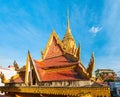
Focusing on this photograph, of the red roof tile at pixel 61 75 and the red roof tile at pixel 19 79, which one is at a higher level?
the red roof tile at pixel 61 75

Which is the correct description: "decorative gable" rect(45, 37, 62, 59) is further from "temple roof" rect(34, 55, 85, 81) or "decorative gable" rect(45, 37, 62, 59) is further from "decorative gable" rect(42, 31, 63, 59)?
"temple roof" rect(34, 55, 85, 81)

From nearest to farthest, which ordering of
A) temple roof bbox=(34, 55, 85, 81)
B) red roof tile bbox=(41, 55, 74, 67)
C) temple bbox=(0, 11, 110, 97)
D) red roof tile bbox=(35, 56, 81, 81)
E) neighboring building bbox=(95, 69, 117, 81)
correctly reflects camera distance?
temple bbox=(0, 11, 110, 97) → red roof tile bbox=(35, 56, 81, 81) → temple roof bbox=(34, 55, 85, 81) → red roof tile bbox=(41, 55, 74, 67) → neighboring building bbox=(95, 69, 117, 81)

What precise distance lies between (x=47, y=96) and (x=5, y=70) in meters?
21.0

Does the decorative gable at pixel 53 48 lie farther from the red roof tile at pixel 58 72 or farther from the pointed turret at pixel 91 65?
the pointed turret at pixel 91 65

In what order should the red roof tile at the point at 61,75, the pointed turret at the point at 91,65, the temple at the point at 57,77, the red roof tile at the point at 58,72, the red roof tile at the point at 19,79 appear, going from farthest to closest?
the red roof tile at the point at 19,79
the red roof tile at the point at 58,72
the red roof tile at the point at 61,75
the pointed turret at the point at 91,65
the temple at the point at 57,77

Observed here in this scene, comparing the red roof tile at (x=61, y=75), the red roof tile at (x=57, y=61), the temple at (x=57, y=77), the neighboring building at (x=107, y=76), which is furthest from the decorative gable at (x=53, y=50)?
A: the neighboring building at (x=107, y=76)

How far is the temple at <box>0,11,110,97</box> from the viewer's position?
750 cm

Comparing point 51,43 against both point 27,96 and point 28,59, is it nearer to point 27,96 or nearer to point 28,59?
point 28,59

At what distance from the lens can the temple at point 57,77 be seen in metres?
7.50

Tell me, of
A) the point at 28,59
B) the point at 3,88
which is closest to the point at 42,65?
the point at 28,59

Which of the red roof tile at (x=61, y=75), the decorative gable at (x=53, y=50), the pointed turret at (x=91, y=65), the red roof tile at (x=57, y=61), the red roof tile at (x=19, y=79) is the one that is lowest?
the red roof tile at (x=19, y=79)

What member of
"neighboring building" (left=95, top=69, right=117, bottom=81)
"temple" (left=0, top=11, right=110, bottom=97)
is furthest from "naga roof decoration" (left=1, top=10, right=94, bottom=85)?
"neighboring building" (left=95, top=69, right=117, bottom=81)

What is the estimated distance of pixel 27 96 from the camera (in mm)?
12281

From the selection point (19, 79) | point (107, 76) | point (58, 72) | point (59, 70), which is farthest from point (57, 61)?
point (107, 76)
